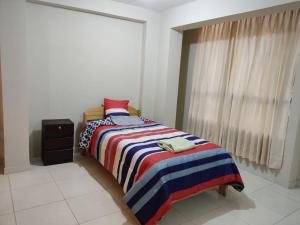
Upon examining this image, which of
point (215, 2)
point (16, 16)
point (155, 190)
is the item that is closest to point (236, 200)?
point (155, 190)

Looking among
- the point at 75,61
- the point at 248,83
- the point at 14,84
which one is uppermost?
the point at 75,61

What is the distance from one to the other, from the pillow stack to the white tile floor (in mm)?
1027

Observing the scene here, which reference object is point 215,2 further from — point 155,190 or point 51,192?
point 51,192

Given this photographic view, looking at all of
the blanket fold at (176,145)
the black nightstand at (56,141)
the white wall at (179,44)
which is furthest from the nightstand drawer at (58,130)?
the white wall at (179,44)

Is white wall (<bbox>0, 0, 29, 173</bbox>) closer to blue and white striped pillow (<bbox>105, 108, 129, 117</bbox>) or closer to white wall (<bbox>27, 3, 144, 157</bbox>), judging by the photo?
white wall (<bbox>27, 3, 144, 157</bbox>)

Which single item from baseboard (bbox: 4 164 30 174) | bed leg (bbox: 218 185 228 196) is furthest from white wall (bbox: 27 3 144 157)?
bed leg (bbox: 218 185 228 196)

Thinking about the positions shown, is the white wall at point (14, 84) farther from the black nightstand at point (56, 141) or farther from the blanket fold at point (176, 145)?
the blanket fold at point (176, 145)


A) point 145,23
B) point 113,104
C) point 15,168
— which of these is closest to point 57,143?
point 15,168

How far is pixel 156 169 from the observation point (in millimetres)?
2127

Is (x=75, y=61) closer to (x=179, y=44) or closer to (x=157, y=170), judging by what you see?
(x=179, y=44)

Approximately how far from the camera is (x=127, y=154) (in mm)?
2504

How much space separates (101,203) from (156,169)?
0.84 m

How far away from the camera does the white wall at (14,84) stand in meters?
2.74

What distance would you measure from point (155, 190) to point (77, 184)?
1.26m
